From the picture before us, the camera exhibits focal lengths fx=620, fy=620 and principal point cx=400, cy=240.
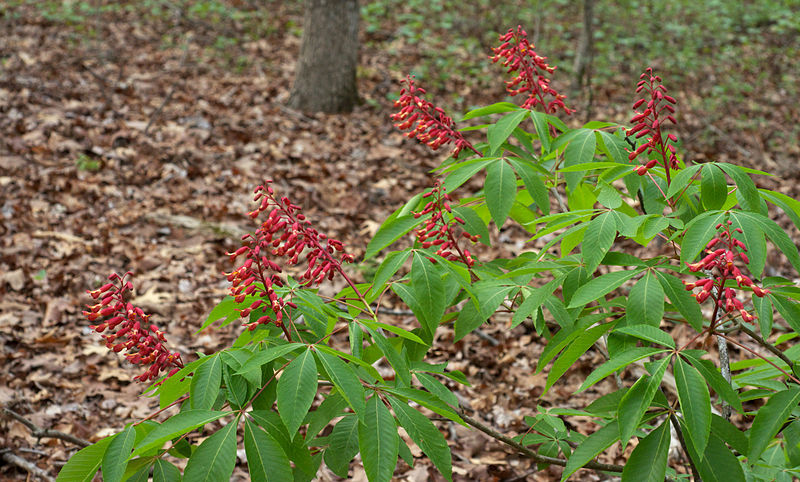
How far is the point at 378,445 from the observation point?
4.65ft

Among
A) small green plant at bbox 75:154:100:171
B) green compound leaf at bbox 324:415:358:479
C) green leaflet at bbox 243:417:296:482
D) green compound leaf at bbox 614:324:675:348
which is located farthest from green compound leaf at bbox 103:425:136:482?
small green plant at bbox 75:154:100:171

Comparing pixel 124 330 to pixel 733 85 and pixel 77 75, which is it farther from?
pixel 733 85

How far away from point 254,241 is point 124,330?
15.5 inches

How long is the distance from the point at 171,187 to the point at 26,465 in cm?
372

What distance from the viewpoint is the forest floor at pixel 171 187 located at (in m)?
3.77

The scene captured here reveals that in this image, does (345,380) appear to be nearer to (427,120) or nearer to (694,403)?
(694,403)

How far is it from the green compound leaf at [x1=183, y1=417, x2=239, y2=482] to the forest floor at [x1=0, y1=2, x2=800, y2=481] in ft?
3.05

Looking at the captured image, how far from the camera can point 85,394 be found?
12.3ft

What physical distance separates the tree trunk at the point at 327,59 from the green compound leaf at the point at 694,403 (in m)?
7.19

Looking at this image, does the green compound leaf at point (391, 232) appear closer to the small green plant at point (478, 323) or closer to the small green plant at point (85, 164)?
the small green plant at point (478, 323)

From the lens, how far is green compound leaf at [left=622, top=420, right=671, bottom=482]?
1.45 metres

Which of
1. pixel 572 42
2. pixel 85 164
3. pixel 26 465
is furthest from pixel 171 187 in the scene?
pixel 572 42

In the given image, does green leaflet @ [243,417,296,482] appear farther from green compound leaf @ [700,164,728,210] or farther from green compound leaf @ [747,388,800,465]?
green compound leaf @ [700,164,728,210]

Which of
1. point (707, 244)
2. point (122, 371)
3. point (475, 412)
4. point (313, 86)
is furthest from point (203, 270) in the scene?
point (707, 244)
